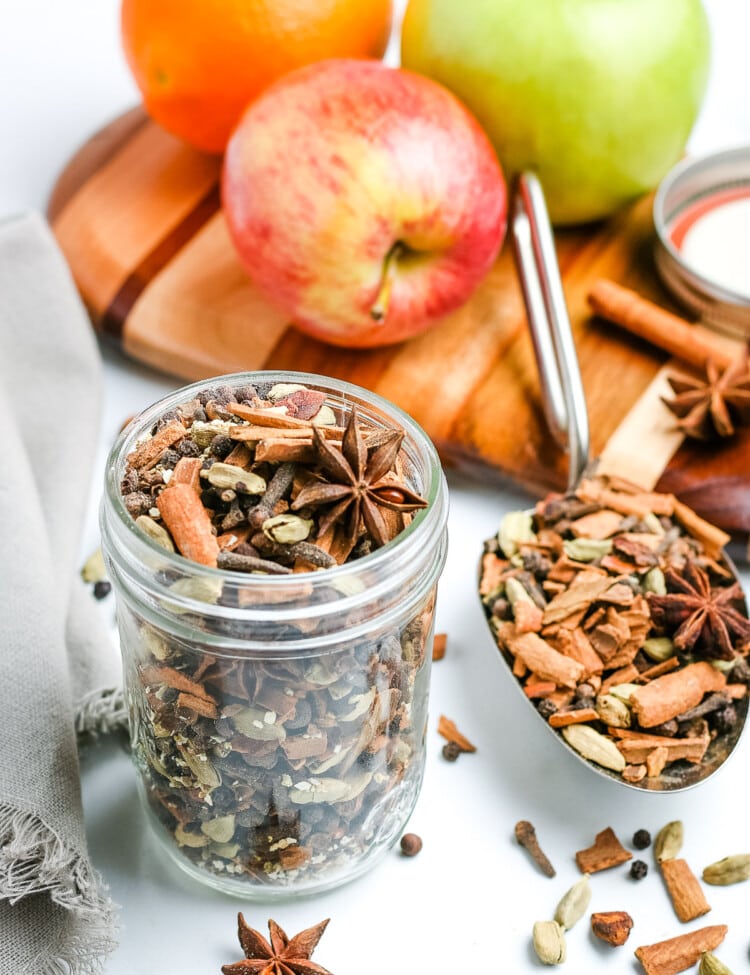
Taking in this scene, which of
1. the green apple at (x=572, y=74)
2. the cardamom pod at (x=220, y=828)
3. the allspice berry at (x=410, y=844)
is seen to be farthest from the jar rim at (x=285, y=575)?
the green apple at (x=572, y=74)

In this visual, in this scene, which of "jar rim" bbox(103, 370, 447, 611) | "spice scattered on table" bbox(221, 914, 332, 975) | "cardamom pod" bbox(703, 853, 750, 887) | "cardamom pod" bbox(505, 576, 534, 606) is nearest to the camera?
"jar rim" bbox(103, 370, 447, 611)

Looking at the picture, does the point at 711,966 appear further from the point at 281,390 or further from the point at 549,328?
the point at 549,328

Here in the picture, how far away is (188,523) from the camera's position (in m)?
0.78

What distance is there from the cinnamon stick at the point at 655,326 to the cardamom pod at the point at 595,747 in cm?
58

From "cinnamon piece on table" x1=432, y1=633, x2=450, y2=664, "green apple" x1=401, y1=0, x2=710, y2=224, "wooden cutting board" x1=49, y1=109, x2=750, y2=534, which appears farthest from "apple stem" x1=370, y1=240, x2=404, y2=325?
"cinnamon piece on table" x1=432, y1=633, x2=450, y2=664

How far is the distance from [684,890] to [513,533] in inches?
14.9

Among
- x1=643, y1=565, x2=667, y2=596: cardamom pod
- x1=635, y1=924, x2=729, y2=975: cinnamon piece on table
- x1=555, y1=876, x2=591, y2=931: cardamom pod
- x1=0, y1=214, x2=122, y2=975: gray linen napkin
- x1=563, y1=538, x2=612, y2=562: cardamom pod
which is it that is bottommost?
x1=0, y1=214, x2=122, y2=975: gray linen napkin

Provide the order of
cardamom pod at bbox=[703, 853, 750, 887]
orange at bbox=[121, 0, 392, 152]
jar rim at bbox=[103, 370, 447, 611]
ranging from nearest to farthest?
jar rim at bbox=[103, 370, 447, 611], cardamom pod at bbox=[703, 853, 750, 887], orange at bbox=[121, 0, 392, 152]

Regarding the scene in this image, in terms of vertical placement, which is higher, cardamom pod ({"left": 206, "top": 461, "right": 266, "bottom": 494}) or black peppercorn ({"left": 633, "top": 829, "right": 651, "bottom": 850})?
cardamom pod ({"left": 206, "top": 461, "right": 266, "bottom": 494})

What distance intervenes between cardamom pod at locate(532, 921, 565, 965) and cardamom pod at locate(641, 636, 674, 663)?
262 millimetres

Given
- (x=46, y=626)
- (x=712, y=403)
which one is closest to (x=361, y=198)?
(x=712, y=403)

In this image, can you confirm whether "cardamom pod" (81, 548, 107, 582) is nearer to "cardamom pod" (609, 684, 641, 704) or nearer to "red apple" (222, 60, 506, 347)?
"red apple" (222, 60, 506, 347)

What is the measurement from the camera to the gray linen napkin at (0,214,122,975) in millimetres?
897

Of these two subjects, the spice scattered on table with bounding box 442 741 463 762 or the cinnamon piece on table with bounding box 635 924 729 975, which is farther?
the spice scattered on table with bounding box 442 741 463 762
